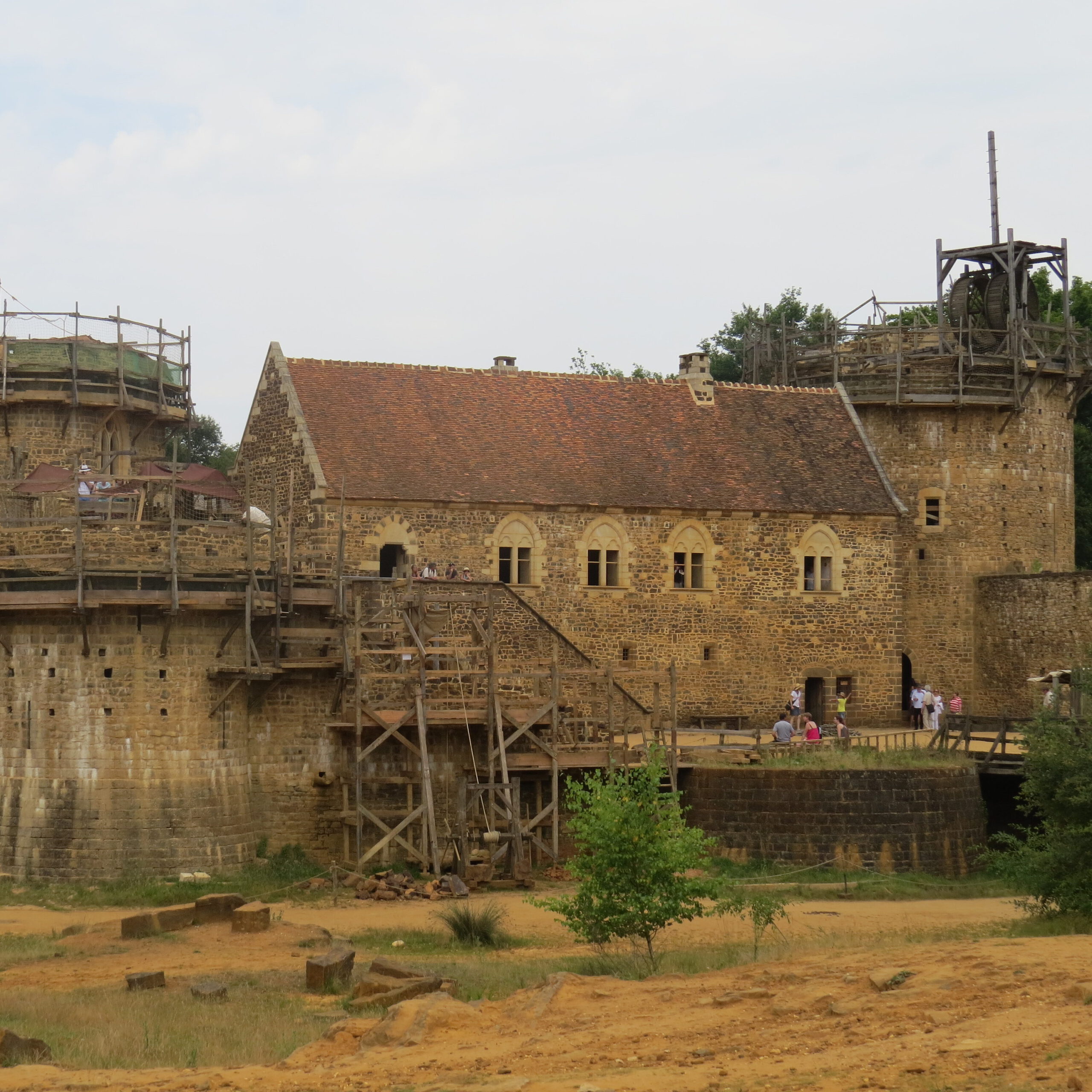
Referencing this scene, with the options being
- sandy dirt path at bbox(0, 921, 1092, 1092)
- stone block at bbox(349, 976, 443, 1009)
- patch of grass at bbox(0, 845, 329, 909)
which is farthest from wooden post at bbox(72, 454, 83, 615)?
sandy dirt path at bbox(0, 921, 1092, 1092)

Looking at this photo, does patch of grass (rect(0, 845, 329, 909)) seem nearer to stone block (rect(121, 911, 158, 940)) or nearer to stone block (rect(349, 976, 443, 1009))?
stone block (rect(121, 911, 158, 940))

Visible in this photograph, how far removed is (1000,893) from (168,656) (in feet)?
53.6

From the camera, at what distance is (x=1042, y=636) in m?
42.7

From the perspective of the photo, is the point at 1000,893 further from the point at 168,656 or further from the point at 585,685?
the point at 168,656

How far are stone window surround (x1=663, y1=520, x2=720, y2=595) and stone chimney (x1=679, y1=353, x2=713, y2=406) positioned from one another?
14.5ft

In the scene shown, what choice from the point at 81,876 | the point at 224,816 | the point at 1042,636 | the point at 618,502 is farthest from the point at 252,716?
the point at 1042,636

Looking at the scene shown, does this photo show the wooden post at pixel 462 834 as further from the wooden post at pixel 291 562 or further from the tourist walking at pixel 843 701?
the tourist walking at pixel 843 701

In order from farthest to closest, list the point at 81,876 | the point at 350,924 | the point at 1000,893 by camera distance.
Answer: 1. the point at 1000,893
2. the point at 81,876
3. the point at 350,924

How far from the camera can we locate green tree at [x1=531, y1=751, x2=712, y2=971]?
23.4 m

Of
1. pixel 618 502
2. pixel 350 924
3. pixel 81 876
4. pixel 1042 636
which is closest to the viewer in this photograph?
pixel 350 924

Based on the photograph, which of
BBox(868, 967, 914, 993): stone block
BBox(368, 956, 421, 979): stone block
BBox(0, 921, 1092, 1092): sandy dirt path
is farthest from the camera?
BBox(368, 956, 421, 979): stone block

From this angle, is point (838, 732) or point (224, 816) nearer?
point (224, 816)

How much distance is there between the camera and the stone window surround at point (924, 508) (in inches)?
1751

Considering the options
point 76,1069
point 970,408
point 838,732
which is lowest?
point 76,1069
